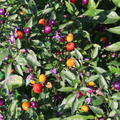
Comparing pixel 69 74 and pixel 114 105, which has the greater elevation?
pixel 69 74

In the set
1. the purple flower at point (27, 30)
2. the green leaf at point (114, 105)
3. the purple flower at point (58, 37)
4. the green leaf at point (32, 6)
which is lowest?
the green leaf at point (114, 105)

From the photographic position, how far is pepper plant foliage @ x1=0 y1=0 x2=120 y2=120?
176 centimetres

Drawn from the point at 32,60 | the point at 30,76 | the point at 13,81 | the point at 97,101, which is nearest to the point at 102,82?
the point at 97,101

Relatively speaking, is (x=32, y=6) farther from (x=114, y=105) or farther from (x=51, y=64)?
(x=114, y=105)

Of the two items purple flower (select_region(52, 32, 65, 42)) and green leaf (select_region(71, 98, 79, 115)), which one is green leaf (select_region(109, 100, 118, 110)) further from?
purple flower (select_region(52, 32, 65, 42))

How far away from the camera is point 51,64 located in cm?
206

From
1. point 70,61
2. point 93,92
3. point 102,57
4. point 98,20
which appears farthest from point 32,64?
point 102,57

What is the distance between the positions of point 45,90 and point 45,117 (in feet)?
0.71

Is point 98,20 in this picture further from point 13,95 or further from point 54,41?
point 13,95

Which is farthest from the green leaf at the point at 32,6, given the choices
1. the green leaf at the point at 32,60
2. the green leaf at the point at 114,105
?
the green leaf at the point at 114,105

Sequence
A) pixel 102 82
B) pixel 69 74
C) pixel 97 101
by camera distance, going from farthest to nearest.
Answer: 1. pixel 69 74
2. pixel 102 82
3. pixel 97 101

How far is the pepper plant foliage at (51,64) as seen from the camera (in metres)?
1.76

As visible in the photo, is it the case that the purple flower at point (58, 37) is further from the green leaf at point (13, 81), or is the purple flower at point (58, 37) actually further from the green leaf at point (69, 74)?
the green leaf at point (13, 81)

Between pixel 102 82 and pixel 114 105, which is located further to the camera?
pixel 102 82
